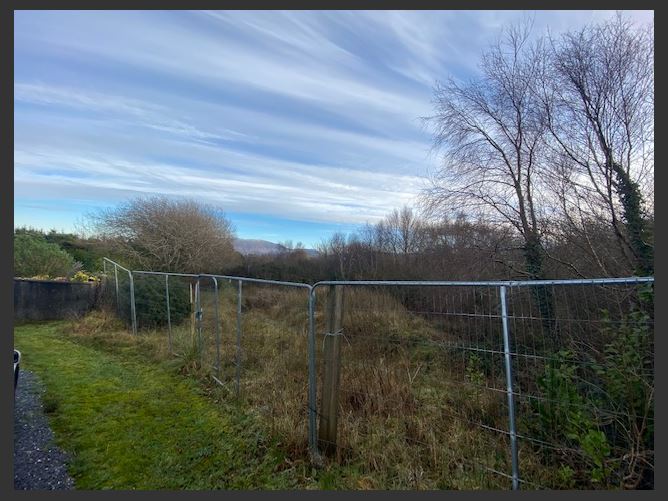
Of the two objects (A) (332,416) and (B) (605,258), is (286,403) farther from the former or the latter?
(B) (605,258)

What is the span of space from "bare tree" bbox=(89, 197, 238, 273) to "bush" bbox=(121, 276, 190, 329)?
7113 millimetres

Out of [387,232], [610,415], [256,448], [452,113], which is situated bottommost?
[256,448]

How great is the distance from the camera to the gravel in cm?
309

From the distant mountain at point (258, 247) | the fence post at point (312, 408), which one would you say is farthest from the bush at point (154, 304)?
the distant mountain at point (258, 247)

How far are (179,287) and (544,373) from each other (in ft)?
30.0

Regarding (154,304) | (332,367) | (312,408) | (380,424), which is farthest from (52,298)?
(380,424)

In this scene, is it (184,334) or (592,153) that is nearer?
(184,334)

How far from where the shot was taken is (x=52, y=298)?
35.5 feet

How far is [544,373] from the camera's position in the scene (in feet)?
9.85

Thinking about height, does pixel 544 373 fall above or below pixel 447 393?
above

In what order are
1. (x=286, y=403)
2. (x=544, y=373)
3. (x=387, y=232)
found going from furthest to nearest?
1. (x=387, y=232)
2. (x=286, y=403)
3. (x=544, y=373)

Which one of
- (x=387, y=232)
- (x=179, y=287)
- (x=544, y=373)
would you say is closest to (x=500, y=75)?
(x=544, y=373)

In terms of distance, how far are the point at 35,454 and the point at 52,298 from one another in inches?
361

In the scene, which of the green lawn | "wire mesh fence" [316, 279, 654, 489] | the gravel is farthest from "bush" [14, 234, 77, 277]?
"wire mesh fence" [316, 279, 654, 489]
